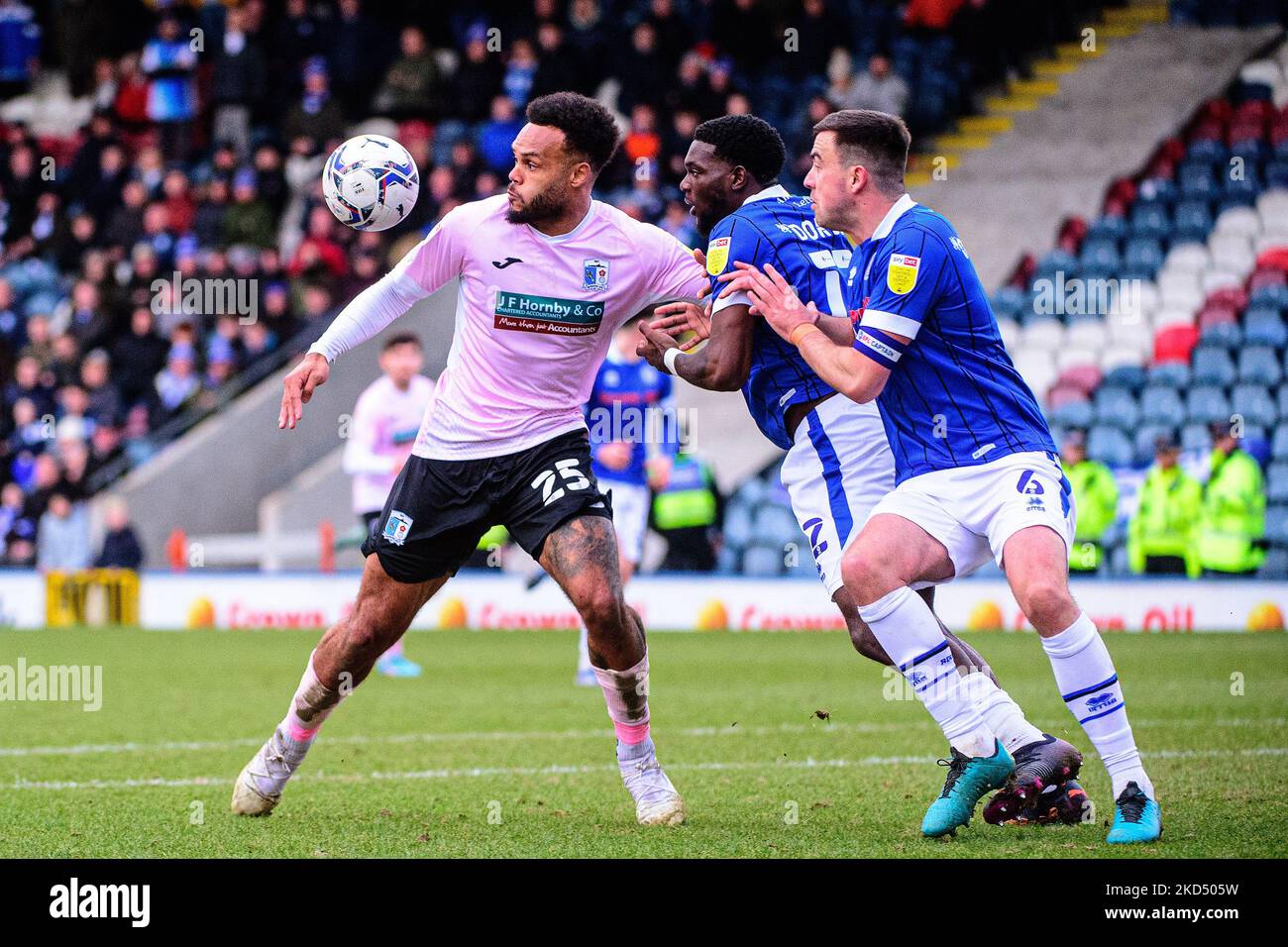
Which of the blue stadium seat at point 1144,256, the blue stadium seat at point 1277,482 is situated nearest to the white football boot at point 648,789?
the blue stadium seat at point 1277,482

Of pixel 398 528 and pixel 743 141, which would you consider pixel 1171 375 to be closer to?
pixel 743 141

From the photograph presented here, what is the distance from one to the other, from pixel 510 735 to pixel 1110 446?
1040 cm

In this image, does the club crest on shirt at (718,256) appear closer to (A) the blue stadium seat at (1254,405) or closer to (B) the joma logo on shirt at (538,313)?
(B) the joma logo on shirt at (538,313)

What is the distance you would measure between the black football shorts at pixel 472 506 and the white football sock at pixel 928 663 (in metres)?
1.20

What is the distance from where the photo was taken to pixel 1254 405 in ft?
59.3

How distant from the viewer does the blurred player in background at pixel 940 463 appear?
19.6 feet

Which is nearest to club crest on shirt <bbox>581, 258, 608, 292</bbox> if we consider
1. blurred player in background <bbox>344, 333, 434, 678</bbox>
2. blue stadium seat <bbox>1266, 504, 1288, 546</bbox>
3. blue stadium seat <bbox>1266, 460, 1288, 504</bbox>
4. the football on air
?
the football on air

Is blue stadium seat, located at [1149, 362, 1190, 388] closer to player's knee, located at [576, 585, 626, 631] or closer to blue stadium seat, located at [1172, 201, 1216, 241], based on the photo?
blue stadium seat, located at [1172, 201, 1216, 241]

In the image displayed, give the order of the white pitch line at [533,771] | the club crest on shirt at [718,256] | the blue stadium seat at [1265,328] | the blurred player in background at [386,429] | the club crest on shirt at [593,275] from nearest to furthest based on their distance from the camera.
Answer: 1. the club crest on shirt at [718,256]
2. the club crest on shirt at [593,275]
3. the white pitch line at [533,771]
4. the blurred player in background at [386,429]
5. the blue stadium seat at [1265,328]

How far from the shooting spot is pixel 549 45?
2164cm

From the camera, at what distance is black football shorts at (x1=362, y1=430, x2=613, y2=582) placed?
22.0 ft

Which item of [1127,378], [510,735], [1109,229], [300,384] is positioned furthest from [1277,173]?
[300,384]
